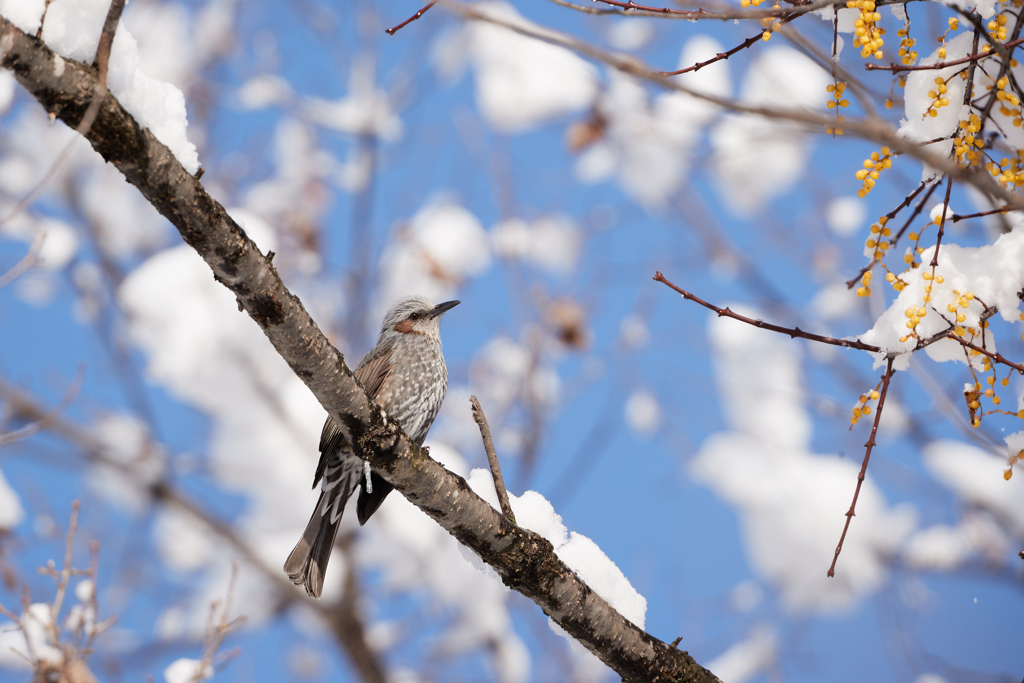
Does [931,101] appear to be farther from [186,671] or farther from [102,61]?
[186,671]

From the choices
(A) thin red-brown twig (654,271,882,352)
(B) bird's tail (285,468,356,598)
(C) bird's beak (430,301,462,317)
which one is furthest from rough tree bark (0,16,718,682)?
(C) bird's beak (430,301,462,317)

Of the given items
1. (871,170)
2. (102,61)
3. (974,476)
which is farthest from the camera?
(974,476)

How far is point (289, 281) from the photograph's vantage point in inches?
332

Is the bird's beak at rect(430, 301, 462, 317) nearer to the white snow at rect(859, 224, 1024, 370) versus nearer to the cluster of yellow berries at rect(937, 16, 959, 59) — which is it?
the white snow at rect(859, 224, 1024, 370)

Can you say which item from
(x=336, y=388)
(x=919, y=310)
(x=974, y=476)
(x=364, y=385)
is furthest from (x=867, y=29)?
(x=974, y=476)

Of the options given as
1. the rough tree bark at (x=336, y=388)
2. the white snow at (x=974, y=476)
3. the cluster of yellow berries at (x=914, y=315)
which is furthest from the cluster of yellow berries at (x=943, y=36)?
the white snow at (x=974, y=476)

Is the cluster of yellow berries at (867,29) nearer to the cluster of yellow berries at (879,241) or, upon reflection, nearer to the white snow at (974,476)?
the cluster of yellow berries at (879,241)

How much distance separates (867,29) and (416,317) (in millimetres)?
3622

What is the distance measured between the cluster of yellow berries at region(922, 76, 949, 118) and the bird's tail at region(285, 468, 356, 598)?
125 inches

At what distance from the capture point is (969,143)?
76.5 inches

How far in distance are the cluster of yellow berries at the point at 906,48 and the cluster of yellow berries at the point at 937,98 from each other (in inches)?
4.6

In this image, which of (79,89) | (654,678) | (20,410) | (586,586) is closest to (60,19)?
(79,89)

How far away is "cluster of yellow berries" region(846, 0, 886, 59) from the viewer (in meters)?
1.86

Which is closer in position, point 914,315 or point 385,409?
point 914,315
